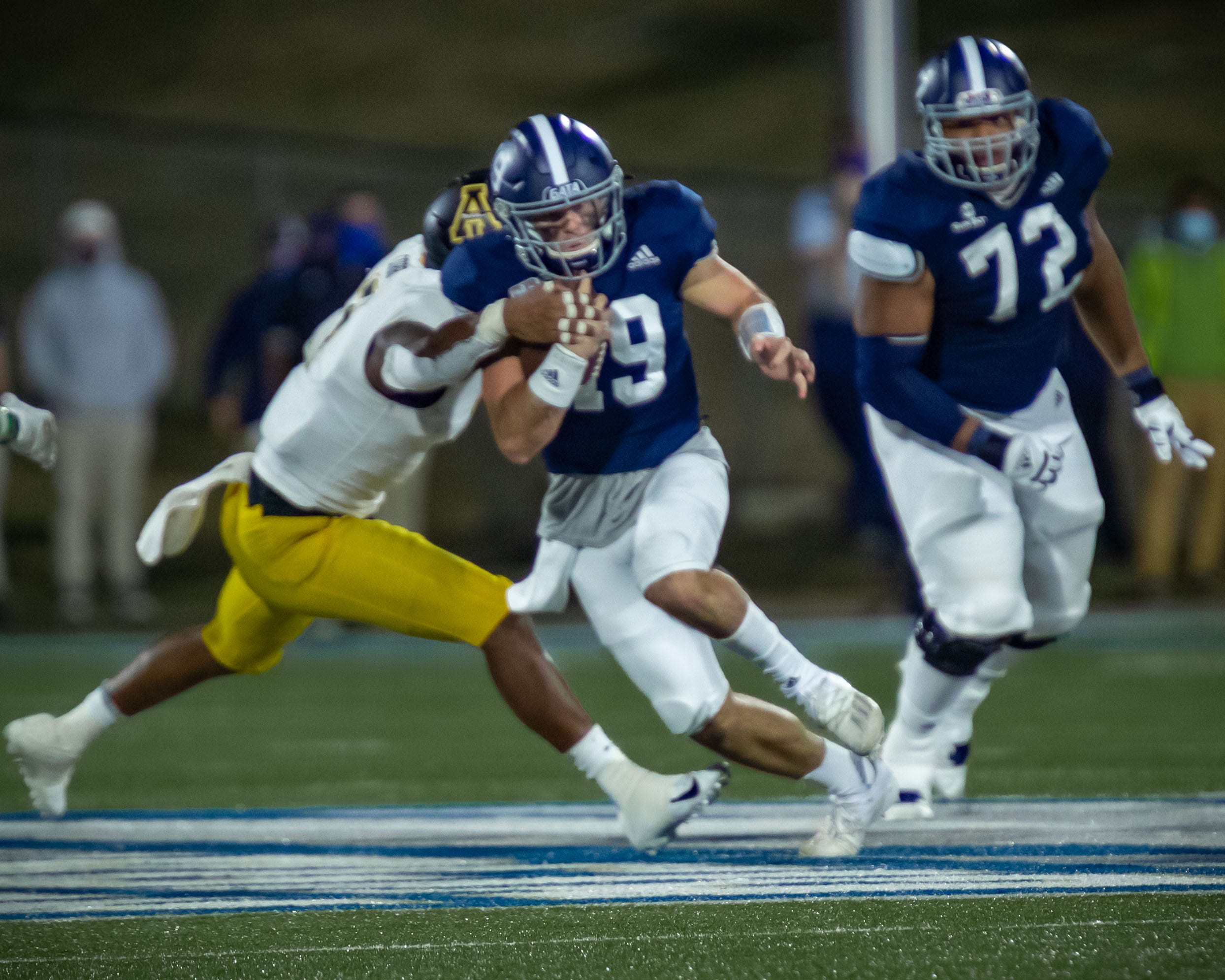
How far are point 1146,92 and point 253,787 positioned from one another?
2458 cm

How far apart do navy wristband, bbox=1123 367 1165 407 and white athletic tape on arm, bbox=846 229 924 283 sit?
25.5 inches

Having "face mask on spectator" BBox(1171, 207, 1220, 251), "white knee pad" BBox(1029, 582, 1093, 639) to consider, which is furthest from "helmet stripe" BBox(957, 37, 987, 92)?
"face mask on spectator" BBox(1171, 207, 1220, 251)

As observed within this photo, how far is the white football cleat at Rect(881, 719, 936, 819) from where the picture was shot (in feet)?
12.8

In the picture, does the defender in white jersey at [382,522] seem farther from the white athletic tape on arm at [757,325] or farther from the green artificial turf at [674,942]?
the green artificial turf at [674,942]

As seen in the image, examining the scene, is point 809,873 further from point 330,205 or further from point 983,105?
point 330,205

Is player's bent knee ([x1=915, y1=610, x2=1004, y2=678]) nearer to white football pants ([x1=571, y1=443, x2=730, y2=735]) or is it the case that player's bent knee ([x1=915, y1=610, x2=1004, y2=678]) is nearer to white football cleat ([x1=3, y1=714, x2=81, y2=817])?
white football pants ([x1=571, y1=443, x2=730, y2=735])

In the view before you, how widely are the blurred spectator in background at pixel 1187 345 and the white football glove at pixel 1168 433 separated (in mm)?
4696

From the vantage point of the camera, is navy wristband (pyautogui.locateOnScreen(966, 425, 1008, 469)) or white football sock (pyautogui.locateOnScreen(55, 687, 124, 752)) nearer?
navy wristband (pyautogui.locateOnScreen(966, 425, 1008, 469))

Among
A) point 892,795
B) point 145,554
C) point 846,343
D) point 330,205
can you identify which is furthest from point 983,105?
point 330,205

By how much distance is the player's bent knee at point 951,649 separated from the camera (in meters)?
3.90

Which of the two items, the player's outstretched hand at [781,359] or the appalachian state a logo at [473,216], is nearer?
the player's outstretched hand at [781,359]

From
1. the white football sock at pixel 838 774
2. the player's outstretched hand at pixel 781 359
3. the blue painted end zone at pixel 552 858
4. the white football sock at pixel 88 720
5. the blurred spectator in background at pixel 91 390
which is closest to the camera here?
the blue painted end zone at pixel 552 858

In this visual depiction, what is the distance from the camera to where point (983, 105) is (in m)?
3.69

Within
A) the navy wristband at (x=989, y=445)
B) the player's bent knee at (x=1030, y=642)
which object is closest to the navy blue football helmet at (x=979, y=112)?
the navy wristband at (x=989, y=445)
